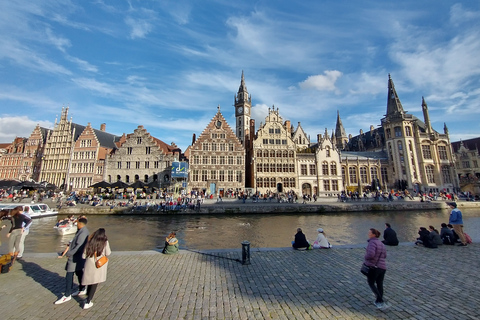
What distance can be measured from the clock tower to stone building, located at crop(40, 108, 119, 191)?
2961 cm

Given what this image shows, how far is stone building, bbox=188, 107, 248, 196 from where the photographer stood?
41.6m

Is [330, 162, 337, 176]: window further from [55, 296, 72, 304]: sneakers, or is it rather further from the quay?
[55, 296, 72, 304]: sneakers

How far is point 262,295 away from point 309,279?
1766 millimetres

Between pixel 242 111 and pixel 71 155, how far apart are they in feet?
125

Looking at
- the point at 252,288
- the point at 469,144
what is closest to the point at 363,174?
the point at 469,144

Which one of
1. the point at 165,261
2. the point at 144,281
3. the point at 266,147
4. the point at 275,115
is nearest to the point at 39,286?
the point at 144,281

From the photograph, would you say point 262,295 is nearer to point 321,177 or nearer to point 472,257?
point 472,257

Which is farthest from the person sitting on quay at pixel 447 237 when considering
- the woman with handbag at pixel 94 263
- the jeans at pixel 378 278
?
the woman with handbag at pixel 94 263

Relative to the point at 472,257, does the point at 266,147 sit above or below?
above

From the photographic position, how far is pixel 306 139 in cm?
5372

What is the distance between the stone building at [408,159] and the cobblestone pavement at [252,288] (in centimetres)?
4729

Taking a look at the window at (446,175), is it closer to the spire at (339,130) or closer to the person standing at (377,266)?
the spire at (339,130)

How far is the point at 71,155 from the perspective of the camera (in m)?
47.4

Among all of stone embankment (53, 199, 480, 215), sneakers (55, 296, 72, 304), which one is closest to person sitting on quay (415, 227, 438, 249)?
sneakers (55, 296, 72, 304)
